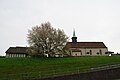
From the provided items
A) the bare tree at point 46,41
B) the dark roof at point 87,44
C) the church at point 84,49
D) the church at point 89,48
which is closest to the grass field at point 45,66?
the bare tree at point 46,41

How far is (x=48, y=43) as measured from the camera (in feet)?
270

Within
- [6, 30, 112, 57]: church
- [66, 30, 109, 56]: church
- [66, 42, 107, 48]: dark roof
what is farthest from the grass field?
[66, 42, 107, 48]: dark roof

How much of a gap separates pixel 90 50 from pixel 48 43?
142 feet

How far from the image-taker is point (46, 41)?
271 feet

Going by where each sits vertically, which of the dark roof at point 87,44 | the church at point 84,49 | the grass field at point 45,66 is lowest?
the grass field at point 45,66

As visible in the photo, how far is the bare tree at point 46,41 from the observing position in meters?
81.8

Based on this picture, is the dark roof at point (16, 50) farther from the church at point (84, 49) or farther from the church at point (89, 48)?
the church at point (89, 48)

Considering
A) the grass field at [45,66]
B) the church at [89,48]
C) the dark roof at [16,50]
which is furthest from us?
the dark roof at [16,50]

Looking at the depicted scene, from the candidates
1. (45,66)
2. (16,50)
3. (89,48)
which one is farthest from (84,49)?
(45,66)

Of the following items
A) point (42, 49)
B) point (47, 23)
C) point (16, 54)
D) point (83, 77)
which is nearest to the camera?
point (83, 77)

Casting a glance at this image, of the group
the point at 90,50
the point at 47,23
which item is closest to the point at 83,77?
the point at 47,23

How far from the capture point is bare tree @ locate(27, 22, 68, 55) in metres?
81.8

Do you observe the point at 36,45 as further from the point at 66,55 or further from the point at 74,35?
the point at 74,35

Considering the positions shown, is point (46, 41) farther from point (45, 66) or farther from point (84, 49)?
point (84, 49)
